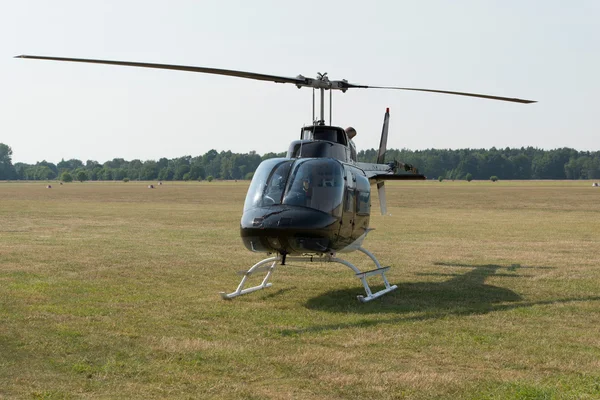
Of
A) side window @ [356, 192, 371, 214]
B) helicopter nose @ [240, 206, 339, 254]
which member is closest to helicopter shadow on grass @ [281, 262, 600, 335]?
helicopter nose @ [240, 206, 339, 254]

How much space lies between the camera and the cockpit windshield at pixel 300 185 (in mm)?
10227

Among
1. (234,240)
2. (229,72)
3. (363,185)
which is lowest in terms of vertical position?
(234,240)

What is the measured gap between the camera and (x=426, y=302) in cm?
1111

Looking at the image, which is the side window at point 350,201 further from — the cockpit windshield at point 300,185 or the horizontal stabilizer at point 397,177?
the horizontal stabilizer at point 397,177

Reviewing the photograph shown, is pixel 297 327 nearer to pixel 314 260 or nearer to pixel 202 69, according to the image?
pixel 314 260

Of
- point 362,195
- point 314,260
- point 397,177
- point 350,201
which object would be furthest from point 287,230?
point 397,177

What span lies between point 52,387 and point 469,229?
853 inches

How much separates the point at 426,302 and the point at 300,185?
2.85m

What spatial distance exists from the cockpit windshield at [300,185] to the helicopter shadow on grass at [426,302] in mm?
1517

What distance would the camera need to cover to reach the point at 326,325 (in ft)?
30.3

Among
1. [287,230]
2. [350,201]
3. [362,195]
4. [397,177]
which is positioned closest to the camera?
[287,230]

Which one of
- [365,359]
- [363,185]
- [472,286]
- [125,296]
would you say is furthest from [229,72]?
[472,286]

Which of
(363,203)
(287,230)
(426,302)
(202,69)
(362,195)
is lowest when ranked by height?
(426,302)

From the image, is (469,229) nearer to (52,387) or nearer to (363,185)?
(363,185)
